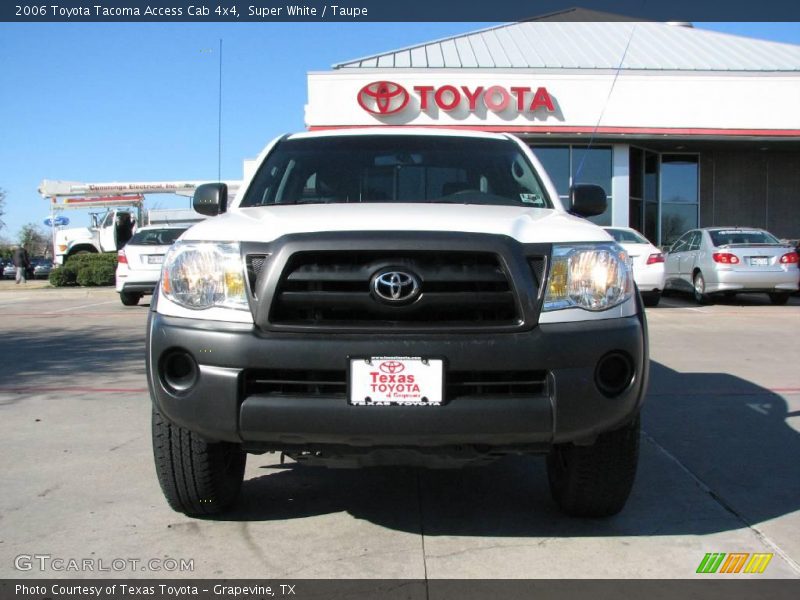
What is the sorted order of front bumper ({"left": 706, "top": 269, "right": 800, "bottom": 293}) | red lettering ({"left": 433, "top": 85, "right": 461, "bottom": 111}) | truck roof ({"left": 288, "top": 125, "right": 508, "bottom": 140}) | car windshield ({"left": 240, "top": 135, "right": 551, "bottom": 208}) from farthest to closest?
red lettering ({"left": 433, "top": 85, "right": 461, "bottom": 111})
front bumper ({"left": 706, "top": 269, "right": 800, "bottom": 293})
truck roof ({"left": 288, "top": 125, "right": 508, "bottom": 140})
car windshield ({"left": 240, "top": 135, "right": 551, "bottom": 208})

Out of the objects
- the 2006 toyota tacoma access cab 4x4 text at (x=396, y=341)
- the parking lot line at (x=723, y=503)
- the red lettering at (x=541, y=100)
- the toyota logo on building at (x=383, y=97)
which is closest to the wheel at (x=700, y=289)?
the red lettering at (x=541, y=100)

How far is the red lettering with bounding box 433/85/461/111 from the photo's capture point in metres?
20.4

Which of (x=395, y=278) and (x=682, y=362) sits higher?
(x=395, y=278)

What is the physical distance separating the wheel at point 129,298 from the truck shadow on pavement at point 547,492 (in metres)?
10.6

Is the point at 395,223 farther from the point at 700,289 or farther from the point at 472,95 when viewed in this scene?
the point at 472,95

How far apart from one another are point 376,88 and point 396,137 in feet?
54.2

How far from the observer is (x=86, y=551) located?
3.17 meters

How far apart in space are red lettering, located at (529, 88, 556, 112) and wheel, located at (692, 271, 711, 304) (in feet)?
25.2

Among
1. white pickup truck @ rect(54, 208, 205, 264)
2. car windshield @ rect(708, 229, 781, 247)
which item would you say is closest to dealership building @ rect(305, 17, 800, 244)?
car windshield @ rect(708, 229, 781, 247)

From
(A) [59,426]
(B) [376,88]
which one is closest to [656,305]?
(B) [376,88]

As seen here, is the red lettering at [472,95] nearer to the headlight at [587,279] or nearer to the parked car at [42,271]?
the headlight at [587,279]

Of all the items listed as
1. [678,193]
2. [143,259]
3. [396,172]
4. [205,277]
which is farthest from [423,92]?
[205,277]

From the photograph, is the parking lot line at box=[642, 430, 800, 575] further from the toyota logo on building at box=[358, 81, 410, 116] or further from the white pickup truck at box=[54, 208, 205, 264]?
the white pickup truck at box=[54, 208, 205, 264]

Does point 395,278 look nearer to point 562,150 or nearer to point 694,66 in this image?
point 562,150
